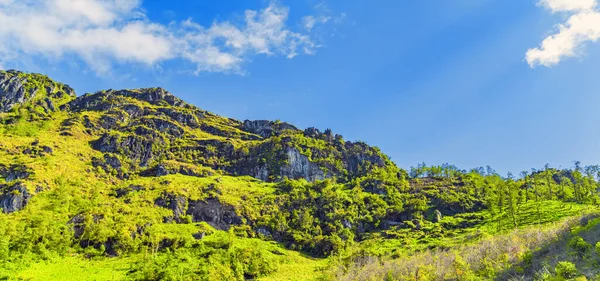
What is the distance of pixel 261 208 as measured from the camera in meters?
142

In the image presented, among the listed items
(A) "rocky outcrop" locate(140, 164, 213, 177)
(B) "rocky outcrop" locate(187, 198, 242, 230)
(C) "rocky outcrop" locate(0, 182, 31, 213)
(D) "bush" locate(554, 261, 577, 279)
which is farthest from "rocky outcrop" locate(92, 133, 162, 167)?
(D) "bush" locate(554, 261, 577, 279)

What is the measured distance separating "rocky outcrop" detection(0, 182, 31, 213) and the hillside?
1.46 feet

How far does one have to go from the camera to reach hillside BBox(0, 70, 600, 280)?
3376 inches

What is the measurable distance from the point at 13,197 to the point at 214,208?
60.3 meters

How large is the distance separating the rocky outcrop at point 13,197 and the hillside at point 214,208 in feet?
1.46

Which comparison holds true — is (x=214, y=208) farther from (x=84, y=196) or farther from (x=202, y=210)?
(x=84, y=196)

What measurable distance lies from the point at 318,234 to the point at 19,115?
530ft

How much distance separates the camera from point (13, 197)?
108188mm

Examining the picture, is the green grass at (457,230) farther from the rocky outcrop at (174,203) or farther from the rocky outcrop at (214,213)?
the rocky outcrop at (174,203)

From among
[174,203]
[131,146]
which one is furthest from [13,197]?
[131,146]

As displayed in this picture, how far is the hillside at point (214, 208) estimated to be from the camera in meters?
85.8

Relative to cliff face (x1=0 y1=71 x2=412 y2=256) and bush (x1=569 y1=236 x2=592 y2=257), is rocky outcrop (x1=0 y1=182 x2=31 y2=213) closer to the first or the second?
cliff face (x1=0 y1=71 x2=412 y2=256)

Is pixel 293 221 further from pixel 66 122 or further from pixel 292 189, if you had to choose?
pixel 66 122

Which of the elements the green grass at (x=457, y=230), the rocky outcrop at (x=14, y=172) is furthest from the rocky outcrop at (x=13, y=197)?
the green grass at (x=457, y=230)
